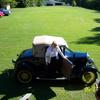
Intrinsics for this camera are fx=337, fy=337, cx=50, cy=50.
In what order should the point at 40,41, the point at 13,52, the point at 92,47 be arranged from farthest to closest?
the point at 92,47 < the point at 13,52 < the point at 40,41

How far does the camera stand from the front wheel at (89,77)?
12000 mm

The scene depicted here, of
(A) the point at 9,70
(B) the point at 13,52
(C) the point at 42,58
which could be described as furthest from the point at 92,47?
(C) the point at 42,58

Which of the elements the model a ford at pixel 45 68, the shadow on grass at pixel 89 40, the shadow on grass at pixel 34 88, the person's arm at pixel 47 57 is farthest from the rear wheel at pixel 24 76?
the shadow on grass at pixel 89 40

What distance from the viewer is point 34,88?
12.0 metres

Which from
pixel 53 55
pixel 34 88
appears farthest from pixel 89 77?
pixel 34 88

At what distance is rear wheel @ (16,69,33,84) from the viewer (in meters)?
12.1

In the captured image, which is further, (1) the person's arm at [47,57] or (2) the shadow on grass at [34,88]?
(1) the person's arm at [47,57]

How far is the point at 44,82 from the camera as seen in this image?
1271 cm

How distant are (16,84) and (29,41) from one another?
11.3 metres

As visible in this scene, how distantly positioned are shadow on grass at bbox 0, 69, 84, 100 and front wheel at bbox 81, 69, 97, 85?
0.84ft

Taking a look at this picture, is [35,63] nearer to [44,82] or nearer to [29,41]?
[44,82]

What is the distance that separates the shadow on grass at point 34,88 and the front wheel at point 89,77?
26cm

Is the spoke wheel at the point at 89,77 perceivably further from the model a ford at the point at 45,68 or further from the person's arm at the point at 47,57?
the person's arm at the point at 47,57

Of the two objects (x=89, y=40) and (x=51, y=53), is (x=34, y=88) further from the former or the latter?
(x=89, y=40)
